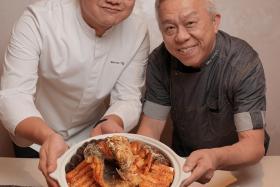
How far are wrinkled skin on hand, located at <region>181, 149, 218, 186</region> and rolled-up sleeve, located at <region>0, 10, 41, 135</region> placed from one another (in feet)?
1.55

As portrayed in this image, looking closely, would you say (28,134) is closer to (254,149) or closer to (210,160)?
(210,160)

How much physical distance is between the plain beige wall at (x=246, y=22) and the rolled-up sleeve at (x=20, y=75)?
648mm

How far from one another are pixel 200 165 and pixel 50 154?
0.34 metres

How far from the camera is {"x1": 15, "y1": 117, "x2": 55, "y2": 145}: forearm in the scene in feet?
3.38

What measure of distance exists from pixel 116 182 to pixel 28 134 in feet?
1.27

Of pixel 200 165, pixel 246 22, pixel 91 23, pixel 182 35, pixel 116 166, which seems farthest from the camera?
pixel 246 22

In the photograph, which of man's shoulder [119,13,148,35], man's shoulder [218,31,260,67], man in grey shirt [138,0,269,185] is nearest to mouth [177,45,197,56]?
man in grey shirt [138,0,269,185]

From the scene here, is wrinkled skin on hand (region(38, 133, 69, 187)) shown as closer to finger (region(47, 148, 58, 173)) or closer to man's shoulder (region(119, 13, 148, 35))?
finger (region(47, 148, 58, 173))

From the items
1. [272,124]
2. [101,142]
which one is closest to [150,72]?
[101,142]

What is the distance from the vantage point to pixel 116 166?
820 millimetres

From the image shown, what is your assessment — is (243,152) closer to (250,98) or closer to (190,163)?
(250,98)

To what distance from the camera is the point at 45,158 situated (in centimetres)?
90

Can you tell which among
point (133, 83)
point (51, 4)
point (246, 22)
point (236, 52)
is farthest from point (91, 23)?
point (246, 22)

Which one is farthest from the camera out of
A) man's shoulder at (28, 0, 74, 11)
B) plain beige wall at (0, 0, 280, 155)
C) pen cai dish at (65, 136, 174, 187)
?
plain beige wall at (0, 0, 280, 155)
